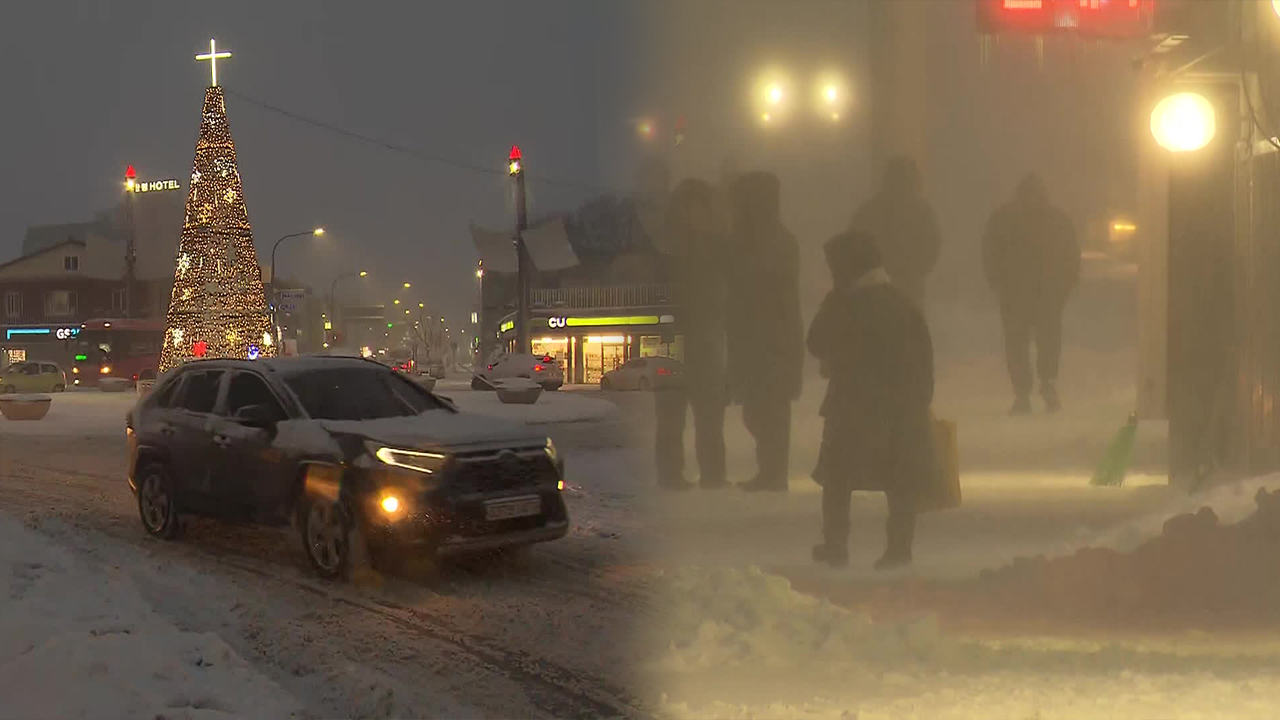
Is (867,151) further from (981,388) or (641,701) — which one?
(641,701)

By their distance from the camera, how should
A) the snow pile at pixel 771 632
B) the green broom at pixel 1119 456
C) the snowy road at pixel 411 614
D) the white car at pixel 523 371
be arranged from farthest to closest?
the white car at pixel 523 371 → the green broom at pixel 1119 456 → the snow pile at pixel 771 632 → the snowy road at pixel 411 614

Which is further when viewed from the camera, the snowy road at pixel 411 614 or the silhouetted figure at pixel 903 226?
the silhouetted figure at pixel 903 226

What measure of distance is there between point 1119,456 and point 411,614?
4754 millimetres

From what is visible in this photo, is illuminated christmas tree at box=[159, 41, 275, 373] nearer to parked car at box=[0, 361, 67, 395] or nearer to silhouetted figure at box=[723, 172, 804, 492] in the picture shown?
silhouetted figure at box=[723, 172, 804, 492]

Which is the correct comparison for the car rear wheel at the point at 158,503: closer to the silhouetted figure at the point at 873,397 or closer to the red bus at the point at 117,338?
the silhouetted figure at the point at 873,397

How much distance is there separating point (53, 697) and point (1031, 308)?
19.8ft

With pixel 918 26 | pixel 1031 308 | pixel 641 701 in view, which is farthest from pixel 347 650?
pixel 918 26

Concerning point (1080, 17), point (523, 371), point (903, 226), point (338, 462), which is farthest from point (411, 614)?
point (523, 371)

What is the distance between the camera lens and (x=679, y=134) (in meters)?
8.09

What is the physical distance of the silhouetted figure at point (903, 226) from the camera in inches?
277

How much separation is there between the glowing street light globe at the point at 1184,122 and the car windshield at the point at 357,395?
19.0 ft

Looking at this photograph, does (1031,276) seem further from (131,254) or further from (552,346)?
(131,254)

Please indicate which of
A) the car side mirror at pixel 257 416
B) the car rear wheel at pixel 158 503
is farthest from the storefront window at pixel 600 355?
the car side mirror at pixel 257 416

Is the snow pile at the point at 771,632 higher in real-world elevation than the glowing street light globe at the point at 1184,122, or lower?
lower
